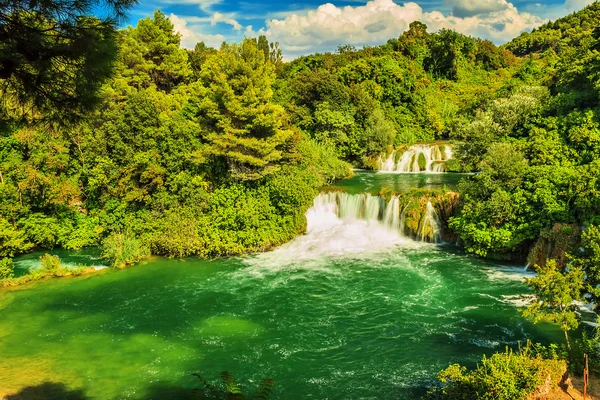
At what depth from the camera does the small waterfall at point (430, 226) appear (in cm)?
2239

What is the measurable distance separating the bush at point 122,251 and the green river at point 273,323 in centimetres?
61

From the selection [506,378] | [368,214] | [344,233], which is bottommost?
[506,378]

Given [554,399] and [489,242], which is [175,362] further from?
[489,242]

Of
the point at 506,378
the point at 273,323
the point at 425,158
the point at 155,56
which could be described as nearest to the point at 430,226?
the point at 273,323

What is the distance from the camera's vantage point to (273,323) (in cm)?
1466

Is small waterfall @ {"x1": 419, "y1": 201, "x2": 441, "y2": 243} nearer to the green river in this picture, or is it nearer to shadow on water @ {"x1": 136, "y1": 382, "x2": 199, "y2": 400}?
the green river

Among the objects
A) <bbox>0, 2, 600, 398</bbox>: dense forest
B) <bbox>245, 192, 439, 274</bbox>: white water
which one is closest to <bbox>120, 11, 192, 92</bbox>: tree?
<bbox>0, 2, 600, 398</bbox>: dense forest

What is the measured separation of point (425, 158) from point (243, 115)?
57.3 feet

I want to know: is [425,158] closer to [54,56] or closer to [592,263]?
[592,263]

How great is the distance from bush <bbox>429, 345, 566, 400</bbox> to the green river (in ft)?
5.53

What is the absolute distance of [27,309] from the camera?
15.7 metres

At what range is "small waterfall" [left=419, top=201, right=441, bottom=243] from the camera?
22.4 meters

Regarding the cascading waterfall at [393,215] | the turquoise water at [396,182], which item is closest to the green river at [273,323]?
the cascading waterfall at [393,215]

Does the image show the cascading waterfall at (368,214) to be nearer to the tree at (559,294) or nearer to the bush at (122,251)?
the bush at (122,251)
